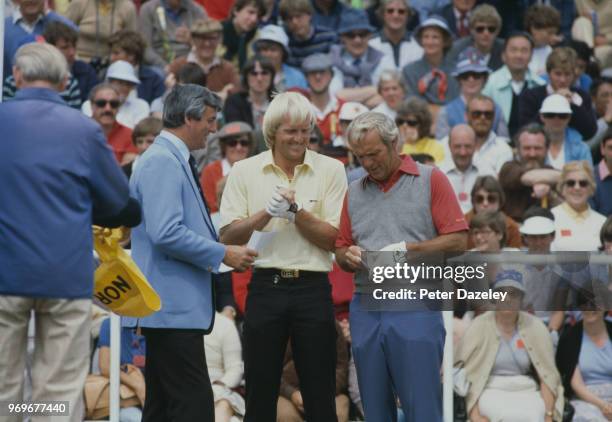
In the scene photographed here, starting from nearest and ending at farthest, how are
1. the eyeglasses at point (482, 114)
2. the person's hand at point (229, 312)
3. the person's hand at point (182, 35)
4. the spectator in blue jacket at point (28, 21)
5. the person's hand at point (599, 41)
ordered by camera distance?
1. the person's hand at point (229, 312)
2. the eyeglasses at point (482, 114)
3. the spectator in blue jacket at point (28, 21)
4. the person's hand at point (182, 35)
5. the person's hand at point (599, 41)

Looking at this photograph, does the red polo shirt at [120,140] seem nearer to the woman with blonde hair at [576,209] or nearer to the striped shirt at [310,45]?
the striped shirt at [310,45]

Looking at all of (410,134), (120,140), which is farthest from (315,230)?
(120,140)

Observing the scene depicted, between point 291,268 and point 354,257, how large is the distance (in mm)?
363

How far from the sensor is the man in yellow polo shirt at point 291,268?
7098mm

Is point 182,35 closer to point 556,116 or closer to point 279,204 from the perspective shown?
point 556,116

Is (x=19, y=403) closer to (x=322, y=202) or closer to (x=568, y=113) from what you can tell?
(x=322, y=202)

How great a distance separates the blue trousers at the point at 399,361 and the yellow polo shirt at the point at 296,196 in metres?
0.45

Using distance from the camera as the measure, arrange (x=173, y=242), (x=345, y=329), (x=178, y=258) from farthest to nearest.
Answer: (x=345, y=329) → (x=178, y=258) → (x=173, y=242)

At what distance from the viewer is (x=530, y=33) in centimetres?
1460

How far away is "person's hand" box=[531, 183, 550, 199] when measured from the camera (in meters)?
11.2

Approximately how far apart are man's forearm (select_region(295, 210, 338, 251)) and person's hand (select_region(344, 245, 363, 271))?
157 mm

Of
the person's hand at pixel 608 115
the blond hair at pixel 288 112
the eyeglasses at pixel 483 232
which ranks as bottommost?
the eyeglasses at pixel 483 232

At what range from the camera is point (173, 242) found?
6633 millimetres

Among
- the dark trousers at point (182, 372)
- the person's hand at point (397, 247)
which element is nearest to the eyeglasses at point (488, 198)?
the person's hand at point (397, 247)
